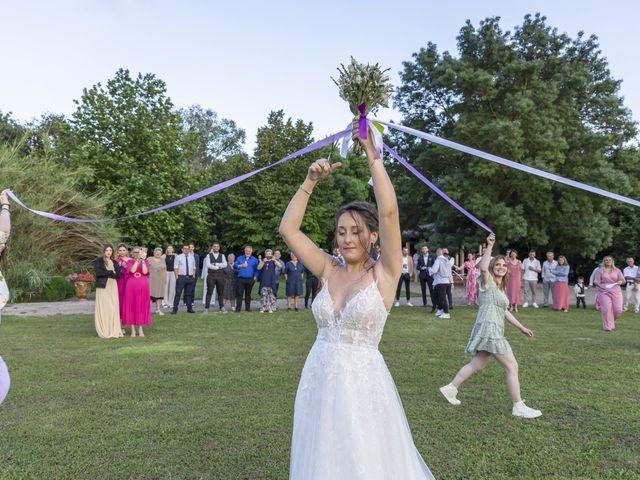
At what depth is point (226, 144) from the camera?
60594mm

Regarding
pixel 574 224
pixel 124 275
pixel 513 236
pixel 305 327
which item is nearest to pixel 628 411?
pixel 305 327

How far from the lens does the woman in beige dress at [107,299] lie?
12141 mm

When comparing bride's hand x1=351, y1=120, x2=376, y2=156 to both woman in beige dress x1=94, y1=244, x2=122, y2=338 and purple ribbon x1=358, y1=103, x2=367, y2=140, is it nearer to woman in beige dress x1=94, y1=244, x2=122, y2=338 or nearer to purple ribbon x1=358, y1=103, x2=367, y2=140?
purple ribbon x1=358, y1=103, x2=367, y2=140

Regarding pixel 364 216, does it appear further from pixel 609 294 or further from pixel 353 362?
pixel 609 294

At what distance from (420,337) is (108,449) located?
8.10 meters

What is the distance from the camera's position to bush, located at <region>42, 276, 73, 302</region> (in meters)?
21.0

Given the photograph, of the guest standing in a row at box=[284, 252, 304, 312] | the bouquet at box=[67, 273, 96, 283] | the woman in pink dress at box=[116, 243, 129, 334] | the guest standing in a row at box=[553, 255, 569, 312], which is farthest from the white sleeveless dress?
the guest standing in a row at box=[553, 255, 569, 312]

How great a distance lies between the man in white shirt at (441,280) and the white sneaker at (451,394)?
9670 millimetres

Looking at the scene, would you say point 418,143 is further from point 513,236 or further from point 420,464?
point 420,464

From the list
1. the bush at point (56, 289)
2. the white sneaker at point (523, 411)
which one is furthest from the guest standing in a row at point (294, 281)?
the white sneaker at point (523, 411)

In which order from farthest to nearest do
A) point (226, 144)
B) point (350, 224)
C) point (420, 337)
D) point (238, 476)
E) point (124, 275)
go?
point (226, 144) → point (124, 275) → point (420, 337) → point (238, 476) → point (350, 224)

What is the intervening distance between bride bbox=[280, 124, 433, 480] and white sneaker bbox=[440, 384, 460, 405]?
3.69 m

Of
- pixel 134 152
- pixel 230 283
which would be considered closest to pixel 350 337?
pixel 230 283

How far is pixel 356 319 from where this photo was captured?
9.65 feet
